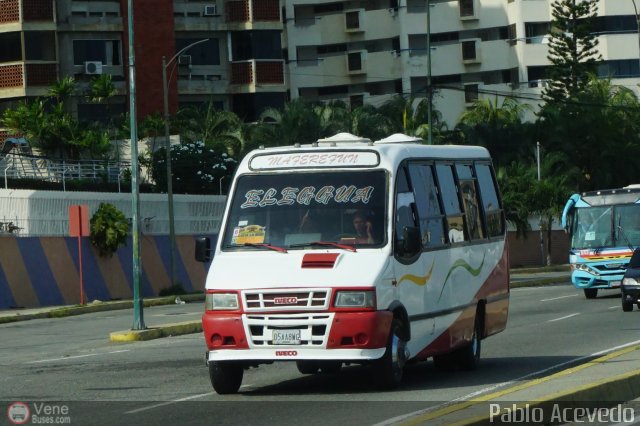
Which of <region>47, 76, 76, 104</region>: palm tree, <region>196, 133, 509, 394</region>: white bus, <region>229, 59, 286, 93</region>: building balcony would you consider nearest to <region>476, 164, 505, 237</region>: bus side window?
<region>196, 133, 509, 394</region>: white bus

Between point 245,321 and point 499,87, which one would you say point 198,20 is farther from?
point 245,321

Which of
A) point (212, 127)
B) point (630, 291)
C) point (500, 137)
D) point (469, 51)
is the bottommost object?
point (630, 291)

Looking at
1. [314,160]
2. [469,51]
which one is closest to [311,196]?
[314,160]

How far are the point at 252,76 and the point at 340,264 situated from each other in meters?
57.2

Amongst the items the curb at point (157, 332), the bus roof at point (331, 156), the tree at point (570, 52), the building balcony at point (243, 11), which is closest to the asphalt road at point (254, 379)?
Answer: the curb at point (157, 332)

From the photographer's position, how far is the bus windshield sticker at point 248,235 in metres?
15.2

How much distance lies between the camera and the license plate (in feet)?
47.0

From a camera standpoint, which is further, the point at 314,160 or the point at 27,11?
the point at 27,11

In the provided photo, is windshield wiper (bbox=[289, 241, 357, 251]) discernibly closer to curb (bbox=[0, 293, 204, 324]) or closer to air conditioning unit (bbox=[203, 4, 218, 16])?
curb (bbox=[0, 293, 204, 324])

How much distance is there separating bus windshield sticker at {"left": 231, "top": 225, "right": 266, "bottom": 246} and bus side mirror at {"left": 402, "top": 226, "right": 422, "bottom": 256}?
1.51 metres

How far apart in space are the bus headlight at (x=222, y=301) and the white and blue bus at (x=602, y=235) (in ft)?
69.8

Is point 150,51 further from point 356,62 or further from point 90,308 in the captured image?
point 90,308

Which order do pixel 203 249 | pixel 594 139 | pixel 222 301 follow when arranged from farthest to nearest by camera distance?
pixel 594 139 < pixel 203 249 < pixel 222 301

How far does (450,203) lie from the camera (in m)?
17.3
